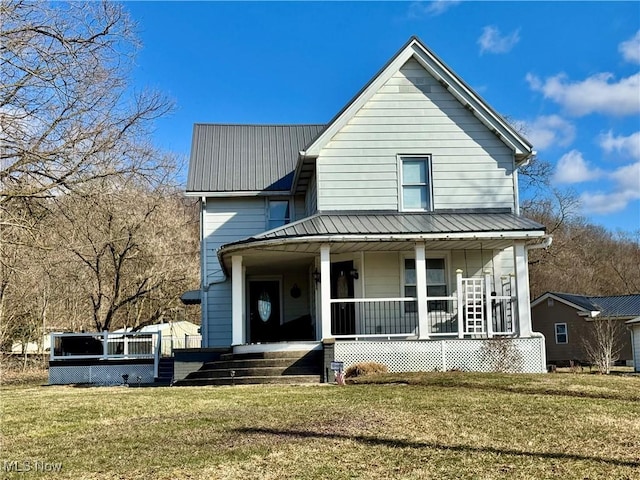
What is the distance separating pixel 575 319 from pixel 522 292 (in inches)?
758

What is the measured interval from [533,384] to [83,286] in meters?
22.7

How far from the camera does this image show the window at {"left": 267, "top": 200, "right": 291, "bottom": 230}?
19.8m

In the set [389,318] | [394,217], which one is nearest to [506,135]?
[394,217]

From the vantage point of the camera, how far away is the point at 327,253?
14.3 meters

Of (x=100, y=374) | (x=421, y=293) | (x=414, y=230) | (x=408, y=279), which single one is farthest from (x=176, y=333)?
(x=414, y=230)

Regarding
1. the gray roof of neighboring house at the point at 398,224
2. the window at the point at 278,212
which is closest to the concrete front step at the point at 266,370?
the gray roof of neighboring house at the point at 398,224

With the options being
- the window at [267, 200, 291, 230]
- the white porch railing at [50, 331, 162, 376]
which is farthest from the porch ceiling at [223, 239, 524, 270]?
the white porch railing at [50, 331, 162, 376]

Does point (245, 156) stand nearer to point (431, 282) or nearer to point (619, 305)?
point (431, 282)

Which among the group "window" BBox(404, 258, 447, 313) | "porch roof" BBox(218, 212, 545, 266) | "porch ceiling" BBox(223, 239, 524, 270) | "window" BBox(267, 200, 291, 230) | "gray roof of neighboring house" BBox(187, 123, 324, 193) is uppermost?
"gray roof of neighboring house" BBox(187, 123, 324, 193)

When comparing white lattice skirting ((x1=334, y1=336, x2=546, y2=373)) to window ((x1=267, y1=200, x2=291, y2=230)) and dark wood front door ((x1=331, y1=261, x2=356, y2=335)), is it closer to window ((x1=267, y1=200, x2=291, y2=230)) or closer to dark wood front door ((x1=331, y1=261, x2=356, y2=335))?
dark wood front door ((x1=331, y1=261, x2=356, y2=335))

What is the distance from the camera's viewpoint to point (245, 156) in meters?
21.1

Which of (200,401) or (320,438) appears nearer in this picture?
(320,438)

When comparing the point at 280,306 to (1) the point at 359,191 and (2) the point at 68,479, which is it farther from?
(2) the point at 68,479

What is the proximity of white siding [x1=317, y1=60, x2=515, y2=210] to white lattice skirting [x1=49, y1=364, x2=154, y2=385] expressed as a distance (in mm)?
7309
